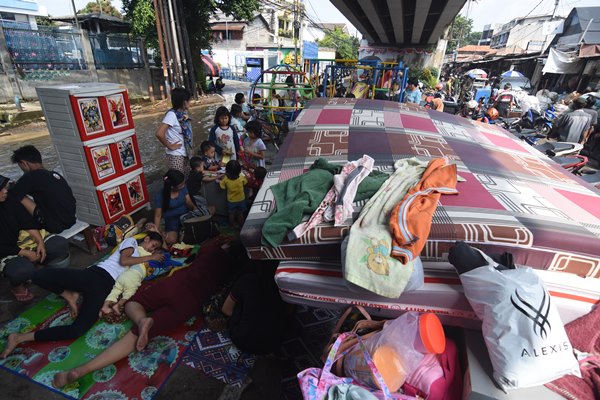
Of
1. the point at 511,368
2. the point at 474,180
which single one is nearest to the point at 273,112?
the point at 474,180

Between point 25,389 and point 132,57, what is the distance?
15347 millimetres

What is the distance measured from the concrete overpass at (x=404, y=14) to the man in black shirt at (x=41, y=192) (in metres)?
11.7

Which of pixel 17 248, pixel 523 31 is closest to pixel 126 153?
pixel 17 248

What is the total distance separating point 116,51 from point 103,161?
490 inches

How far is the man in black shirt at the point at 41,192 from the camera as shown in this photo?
302 centimetres

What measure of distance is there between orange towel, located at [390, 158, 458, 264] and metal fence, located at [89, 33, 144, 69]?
48.3 feet

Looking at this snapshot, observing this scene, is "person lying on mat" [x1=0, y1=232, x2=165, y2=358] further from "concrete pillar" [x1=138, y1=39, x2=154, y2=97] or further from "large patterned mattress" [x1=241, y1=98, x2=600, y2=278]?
"concrete pillar" [x1=138, y1=39, x2=154, y2=97]

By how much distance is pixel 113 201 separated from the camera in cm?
395

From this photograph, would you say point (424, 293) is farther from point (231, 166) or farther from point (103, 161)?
point (103, 161)

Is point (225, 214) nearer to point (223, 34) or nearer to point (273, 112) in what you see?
point (273, 112)

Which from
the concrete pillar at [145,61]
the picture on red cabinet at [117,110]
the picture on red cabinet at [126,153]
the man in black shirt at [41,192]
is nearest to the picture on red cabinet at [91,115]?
the picture on red cabinet at [117,110]

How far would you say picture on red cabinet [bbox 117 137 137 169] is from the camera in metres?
3.97

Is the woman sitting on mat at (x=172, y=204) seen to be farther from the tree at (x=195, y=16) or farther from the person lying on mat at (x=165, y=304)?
the tree at (x=195, y=16)

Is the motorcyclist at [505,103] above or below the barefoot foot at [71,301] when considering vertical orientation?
above
